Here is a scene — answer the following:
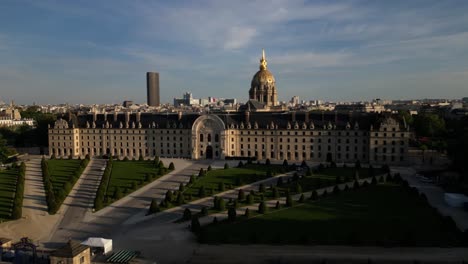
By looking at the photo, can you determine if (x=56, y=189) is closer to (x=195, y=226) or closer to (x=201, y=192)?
(x=201, y=192)

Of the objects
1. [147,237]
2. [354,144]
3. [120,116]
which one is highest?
[120,116]

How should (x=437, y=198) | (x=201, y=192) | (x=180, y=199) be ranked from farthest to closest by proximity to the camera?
(x=201, y=192)
(x=437, y=198)
(x=180, y=199)

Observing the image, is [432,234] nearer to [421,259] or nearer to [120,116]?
[421,259]

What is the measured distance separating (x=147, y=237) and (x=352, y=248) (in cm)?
2037

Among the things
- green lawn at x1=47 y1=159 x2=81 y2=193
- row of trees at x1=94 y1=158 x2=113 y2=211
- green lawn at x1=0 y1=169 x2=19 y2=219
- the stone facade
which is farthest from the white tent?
the stone facade

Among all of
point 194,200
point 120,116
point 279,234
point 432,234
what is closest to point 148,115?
point 120,116

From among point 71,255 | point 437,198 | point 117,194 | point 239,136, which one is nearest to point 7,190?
point 117,194

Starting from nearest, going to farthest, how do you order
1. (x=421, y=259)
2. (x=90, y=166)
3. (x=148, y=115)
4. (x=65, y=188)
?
(x=421, y=259) → (x=65, y=188) → (x=90, y=166) → (x=148, y=115)

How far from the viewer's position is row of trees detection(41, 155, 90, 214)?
54225 mm

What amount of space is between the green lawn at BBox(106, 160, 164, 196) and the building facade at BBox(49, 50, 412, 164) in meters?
12.0

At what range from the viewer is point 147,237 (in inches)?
1697

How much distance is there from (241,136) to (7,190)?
46721mm

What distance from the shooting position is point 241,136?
92.2 metres

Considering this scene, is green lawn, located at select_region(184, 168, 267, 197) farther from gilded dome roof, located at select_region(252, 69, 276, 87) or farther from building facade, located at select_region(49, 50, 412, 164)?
gilded dome roof, located at select_region(252, 69, 276, 87)
